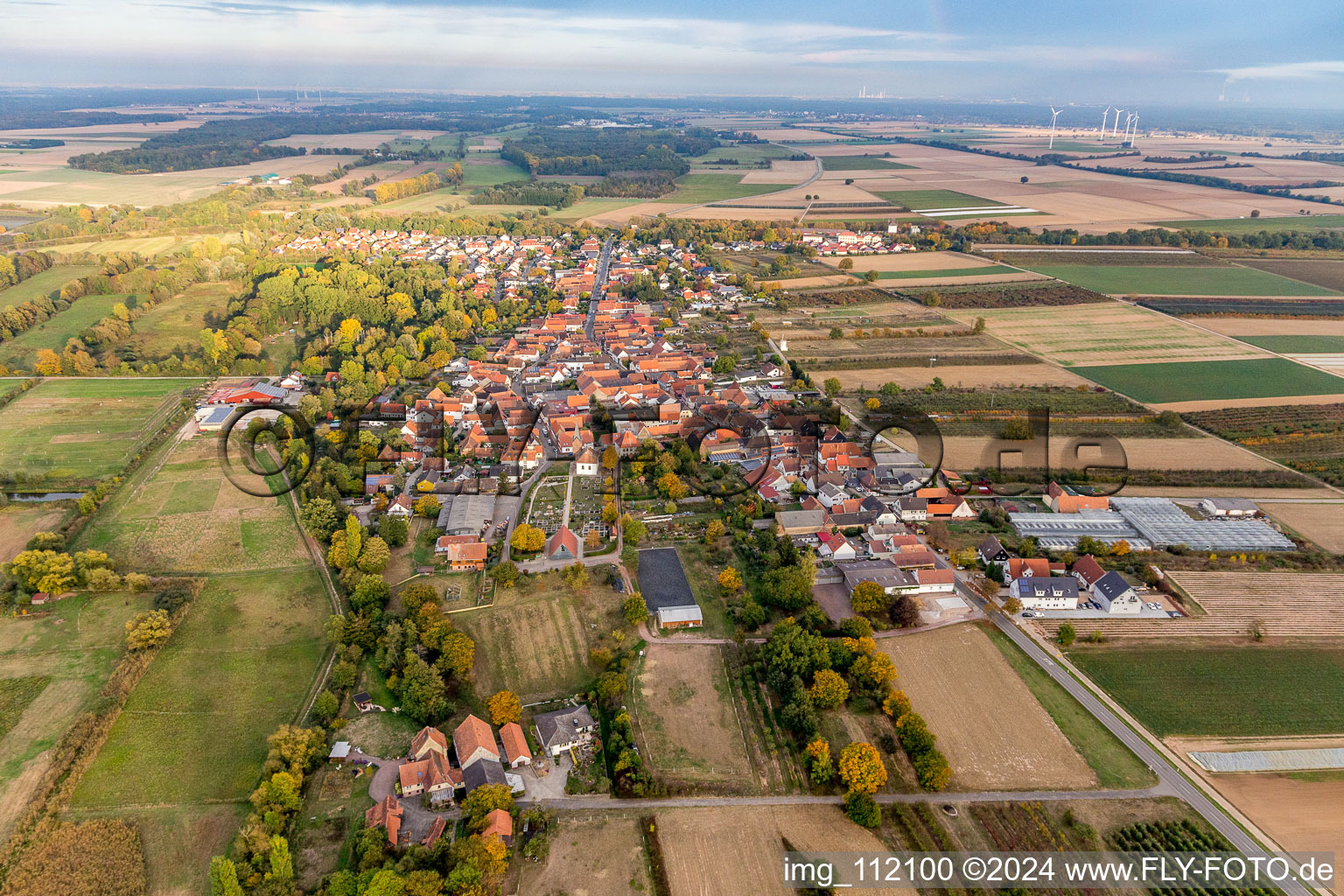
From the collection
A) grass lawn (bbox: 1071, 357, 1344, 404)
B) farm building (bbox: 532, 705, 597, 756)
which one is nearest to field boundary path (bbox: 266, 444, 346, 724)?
farm building (bbox: 532, 705, 597, 756)

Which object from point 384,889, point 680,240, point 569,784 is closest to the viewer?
point 384,889

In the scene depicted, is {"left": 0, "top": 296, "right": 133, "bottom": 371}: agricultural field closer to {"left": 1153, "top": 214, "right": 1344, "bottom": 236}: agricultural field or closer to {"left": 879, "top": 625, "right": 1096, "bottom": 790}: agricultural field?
{"left": 879, "top": 625, "right": 1096, "bottom": 790}: agricultural field

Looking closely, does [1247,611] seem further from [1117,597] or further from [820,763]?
[820,763]

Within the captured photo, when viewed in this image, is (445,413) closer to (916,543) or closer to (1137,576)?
(916,543)

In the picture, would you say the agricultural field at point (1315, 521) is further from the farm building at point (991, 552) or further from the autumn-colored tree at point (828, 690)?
the autumn-colored tree at point (828, 690)

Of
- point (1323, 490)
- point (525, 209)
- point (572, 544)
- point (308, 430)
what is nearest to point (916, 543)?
point (572, 544)

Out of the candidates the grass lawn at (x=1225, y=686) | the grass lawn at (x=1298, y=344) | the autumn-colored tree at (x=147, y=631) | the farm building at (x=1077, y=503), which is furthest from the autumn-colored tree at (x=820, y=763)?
the grass lawn at (x=1298, y=344)

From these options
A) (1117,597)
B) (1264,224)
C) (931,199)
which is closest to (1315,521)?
(1117,597)
